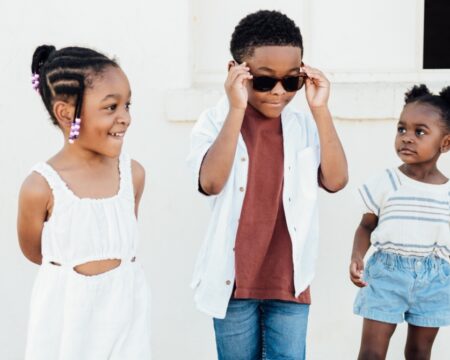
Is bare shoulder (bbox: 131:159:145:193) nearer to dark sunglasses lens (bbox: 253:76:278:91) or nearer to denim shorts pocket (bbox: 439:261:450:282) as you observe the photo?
dark sunglasses lens (bbox: 253:76:278:91)

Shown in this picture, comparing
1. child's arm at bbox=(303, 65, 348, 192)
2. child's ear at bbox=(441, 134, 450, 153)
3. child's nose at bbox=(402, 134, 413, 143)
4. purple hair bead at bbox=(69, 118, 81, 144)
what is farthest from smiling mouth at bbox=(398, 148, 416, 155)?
purple hair bead at bbox=(69, 118, 81, 144)

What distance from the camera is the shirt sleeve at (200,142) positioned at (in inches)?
130

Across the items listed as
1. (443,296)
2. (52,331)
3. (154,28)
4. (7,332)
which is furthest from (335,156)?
(7,332)

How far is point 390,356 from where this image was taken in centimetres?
453

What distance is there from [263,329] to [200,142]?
0.71 meters

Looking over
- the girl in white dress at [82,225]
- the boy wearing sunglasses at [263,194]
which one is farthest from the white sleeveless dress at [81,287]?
the boy wearing sunglasses at [263,194]

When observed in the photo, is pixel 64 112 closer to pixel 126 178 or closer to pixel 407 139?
pixel 126 178

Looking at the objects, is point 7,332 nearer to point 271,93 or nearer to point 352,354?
point 352,354

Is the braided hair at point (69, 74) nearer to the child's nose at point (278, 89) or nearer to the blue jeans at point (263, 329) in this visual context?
the child's nose at point (278, 89)

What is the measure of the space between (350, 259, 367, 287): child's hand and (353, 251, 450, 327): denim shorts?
0.23ft

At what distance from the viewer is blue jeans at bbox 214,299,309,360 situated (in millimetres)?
3363

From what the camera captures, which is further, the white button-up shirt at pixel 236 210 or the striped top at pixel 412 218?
the striped top at pixel 412 218

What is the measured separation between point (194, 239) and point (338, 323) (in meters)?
0.78

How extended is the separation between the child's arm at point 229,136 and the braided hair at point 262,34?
0.27 ft
